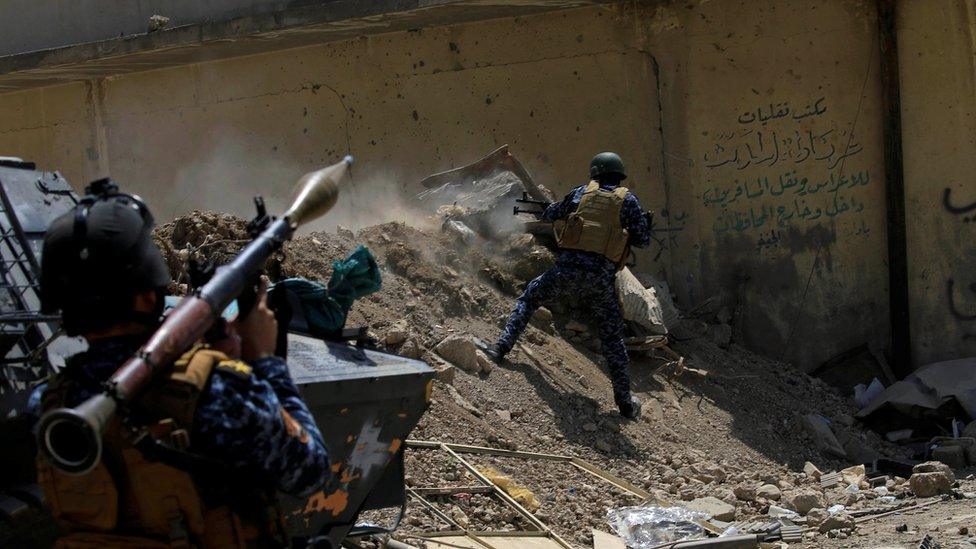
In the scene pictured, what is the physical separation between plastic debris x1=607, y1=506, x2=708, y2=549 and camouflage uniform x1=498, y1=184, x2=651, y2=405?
1692mm

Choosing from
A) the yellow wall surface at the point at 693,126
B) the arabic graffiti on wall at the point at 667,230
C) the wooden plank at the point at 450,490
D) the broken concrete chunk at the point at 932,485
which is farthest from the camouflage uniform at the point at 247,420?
the arabic graffiti on wall at the point at 667,230

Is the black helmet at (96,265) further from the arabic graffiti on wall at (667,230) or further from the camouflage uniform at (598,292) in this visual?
the arabic graffiti on wall at (667,230)

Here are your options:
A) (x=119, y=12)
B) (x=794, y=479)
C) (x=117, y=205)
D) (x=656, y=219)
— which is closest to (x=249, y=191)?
(x=119, y=12)

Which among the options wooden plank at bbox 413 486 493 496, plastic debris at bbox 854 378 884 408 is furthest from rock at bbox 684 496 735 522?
plastic debris at bbox 854 378 884 408

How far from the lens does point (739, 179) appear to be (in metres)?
10.7

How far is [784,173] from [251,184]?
218 inches

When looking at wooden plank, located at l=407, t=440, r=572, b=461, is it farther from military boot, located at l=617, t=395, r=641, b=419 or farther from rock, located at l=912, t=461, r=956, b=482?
rock, located at l=912, t=461, r=956, b=482

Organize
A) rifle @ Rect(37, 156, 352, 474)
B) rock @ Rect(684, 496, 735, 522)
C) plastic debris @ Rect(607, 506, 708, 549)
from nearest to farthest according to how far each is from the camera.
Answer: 1. rifle @ Rect(37, 156, 352, 474)
2. plastic debris @ Rect(607, 506, 708, 549)
3. rock @ Rect(684, 496, 735, 522)

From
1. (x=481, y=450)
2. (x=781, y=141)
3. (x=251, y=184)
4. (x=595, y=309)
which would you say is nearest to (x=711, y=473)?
(x=595, y=309)

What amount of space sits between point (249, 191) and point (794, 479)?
7.21 m

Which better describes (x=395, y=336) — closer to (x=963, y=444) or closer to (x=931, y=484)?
(x=931, y=484)

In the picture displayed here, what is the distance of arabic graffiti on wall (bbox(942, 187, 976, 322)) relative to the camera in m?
10.2

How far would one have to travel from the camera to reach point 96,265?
2.29m

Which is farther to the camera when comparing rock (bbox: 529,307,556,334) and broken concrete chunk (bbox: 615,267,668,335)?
broken concrete chunk (bbox: 615,267,668,335)
